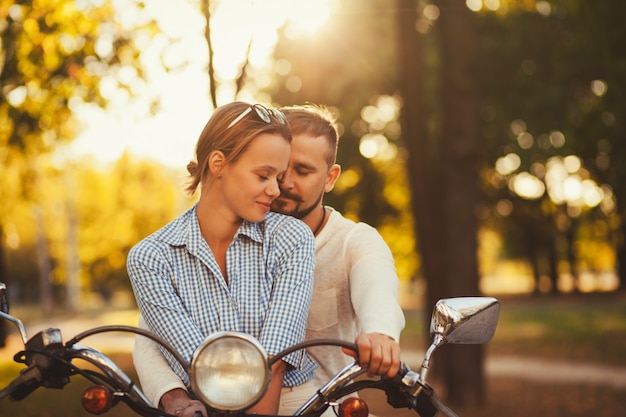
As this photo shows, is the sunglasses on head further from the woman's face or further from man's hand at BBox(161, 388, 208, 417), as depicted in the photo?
man's hand at BBox(161, 388, 208, 417)

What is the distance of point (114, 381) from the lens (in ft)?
Answer: 7.23

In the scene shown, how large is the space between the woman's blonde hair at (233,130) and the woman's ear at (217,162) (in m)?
0.01

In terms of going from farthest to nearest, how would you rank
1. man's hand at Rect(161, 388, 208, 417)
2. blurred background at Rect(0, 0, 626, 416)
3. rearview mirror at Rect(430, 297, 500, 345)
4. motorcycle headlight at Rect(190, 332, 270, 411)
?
blurred background at Rect(0, 0, 626, 416) → rearview mirror at Rect(430, 297, 500, 345) → man's hand at Rect(161, 388, 208, 417) → motorcycle headlight at Rect(190, 332, 270, 411)

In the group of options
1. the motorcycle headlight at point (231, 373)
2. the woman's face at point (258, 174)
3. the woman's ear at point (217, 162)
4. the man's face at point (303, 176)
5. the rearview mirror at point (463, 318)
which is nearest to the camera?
the motorcycle headlight at point (231, 373)

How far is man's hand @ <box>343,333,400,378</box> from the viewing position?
217 cm

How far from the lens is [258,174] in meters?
2.55

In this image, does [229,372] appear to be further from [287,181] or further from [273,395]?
[287,181]

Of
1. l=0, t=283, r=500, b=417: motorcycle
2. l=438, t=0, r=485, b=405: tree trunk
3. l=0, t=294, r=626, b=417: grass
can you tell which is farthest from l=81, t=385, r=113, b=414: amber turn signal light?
l=438, t=0, r=485, b=405: tree trunk

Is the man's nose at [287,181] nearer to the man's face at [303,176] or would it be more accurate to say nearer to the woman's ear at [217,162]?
the man's face at [303,176]

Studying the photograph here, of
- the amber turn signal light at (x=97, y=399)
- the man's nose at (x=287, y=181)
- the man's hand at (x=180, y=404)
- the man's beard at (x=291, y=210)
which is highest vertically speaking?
the man's nose at (x=287, y=181)

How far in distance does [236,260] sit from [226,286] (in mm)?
101

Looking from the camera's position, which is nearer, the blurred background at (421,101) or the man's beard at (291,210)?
the man's beard at (291,210)

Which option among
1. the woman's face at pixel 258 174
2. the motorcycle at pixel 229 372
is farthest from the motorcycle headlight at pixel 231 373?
the woman's face at pixel 258 174

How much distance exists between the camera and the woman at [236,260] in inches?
94.0
